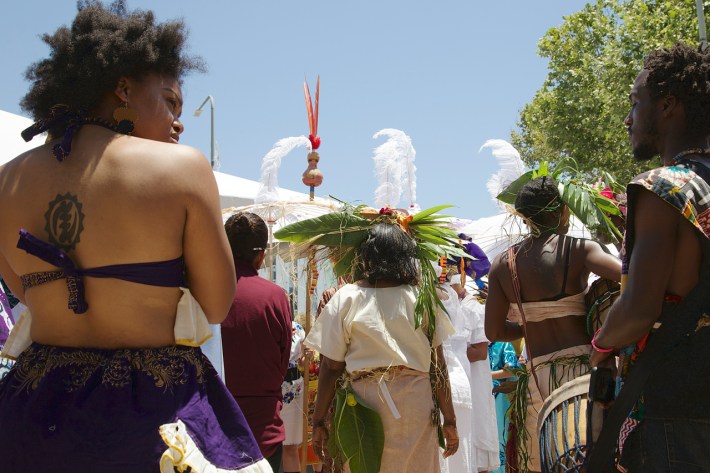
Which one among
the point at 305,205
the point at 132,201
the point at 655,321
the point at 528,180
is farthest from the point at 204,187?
the point at 305,205

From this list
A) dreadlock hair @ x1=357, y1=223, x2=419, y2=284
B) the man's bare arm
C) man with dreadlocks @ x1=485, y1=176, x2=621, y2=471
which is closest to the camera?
the man's bare arm

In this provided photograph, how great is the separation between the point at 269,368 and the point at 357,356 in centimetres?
77

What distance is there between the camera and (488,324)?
490cm

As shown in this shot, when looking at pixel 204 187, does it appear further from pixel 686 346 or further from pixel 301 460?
pixel 301 460

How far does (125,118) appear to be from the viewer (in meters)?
→ 2.53

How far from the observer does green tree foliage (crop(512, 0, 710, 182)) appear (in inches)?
730

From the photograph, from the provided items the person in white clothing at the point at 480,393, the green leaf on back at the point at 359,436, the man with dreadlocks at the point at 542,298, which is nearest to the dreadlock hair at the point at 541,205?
the man with dreadlocks at the point at 542,298

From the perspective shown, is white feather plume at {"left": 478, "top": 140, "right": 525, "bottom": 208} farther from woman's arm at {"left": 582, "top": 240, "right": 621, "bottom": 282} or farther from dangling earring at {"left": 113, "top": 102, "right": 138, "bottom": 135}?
dangling earring at {"left": 113, "top": 102, "right": 138, "bottom": 135}

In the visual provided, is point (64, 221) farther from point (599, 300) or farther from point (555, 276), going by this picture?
point (555, 276)

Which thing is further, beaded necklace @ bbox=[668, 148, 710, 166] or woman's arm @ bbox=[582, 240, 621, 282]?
woman's arm @ bbox=[582, 240, 621, 282]

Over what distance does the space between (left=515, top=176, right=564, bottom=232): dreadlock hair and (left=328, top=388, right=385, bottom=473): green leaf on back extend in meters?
1.57

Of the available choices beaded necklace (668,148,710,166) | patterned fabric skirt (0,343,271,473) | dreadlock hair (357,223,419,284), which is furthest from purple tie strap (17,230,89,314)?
dreadlock hair (357,223,419,284)

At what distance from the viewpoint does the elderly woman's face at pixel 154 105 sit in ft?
8.42

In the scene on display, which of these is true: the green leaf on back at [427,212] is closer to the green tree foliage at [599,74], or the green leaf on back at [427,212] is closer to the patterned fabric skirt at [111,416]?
the patterned fabric skirt at [111,416]
